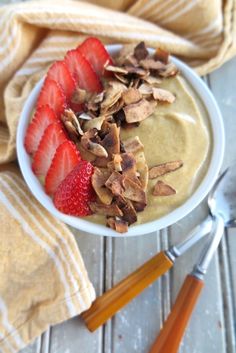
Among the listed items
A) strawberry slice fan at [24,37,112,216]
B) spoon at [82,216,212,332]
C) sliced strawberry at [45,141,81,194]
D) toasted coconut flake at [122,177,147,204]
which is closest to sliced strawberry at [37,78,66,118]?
strawberry slice fan at [24,37,112,216]

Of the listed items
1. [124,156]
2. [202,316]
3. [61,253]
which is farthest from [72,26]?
[202,316]

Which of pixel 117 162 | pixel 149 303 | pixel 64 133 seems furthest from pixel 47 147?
pixel 149 303

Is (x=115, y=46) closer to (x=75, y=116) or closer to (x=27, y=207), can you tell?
(x=75, y=116)

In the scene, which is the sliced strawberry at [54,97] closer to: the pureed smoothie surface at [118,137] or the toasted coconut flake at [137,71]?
the pureed smoothie surface at [118,137]

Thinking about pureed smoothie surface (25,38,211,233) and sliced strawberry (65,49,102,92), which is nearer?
pureed smoothie surface (25,38,211,233)

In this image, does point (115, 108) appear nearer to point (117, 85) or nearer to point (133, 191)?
point (117, 85)

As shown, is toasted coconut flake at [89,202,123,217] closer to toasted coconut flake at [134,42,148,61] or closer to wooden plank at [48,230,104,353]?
wooden plank at [48,230,104,353]

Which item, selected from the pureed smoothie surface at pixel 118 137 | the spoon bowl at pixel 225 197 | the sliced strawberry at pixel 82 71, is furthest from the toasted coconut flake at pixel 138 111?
the spoon bowl at pixel 225 197
